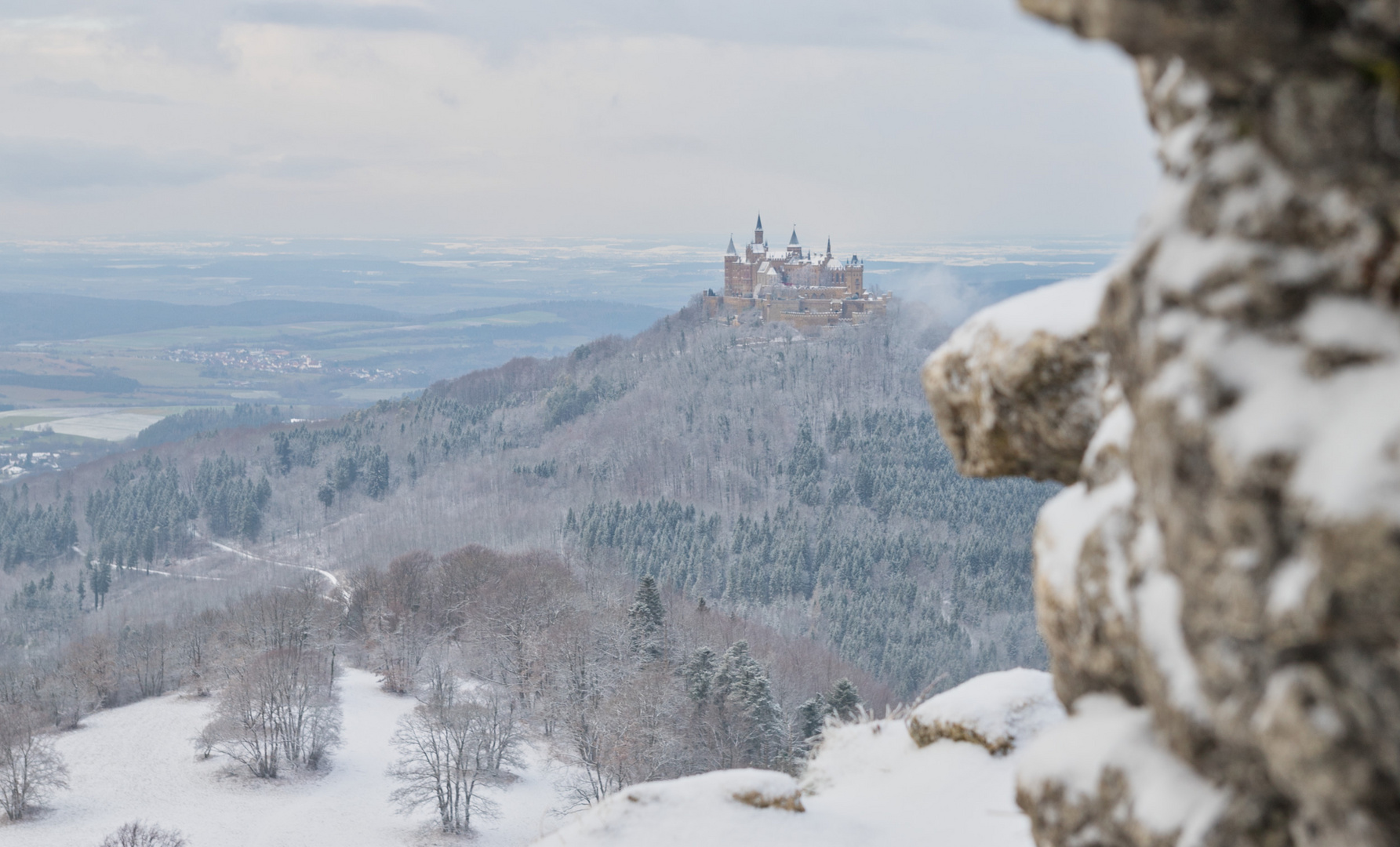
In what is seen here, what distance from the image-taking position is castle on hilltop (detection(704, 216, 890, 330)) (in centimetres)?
18188

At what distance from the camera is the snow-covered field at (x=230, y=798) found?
51125 mm

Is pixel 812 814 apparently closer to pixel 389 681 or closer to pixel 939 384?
pixel 939 384

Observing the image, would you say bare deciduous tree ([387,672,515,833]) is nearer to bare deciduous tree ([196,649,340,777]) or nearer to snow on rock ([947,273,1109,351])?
bare deciduous tree ([196,649,340,777])

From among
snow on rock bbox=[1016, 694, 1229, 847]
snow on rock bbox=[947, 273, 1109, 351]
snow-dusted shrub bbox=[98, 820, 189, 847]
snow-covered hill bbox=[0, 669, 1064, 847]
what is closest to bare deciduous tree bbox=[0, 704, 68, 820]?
snow-dusted shrub bbox=[98, 820, 189, 847]

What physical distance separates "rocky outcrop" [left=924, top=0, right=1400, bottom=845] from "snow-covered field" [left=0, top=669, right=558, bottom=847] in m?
47.3

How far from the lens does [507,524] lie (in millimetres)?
148250

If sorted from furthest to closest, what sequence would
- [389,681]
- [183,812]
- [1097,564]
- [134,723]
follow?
[389,681], [134,723], [183,812], [1097,564]

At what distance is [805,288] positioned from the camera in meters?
180

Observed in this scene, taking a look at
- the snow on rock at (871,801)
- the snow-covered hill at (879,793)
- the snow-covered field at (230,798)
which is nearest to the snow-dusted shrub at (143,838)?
the snow-covered field at (230,798)

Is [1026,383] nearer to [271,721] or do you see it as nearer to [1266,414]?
[1266,414]

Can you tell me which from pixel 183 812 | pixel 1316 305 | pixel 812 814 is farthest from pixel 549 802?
pixel 1316 305

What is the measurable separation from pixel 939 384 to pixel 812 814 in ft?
23.7

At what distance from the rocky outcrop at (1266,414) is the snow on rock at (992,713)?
969 centimetres

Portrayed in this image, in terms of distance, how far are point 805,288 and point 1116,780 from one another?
176958 mm
